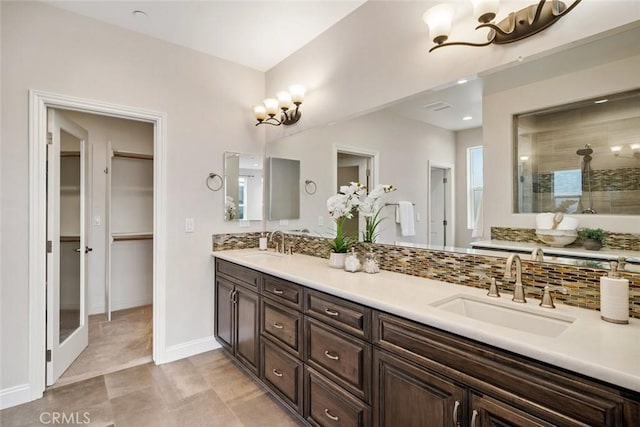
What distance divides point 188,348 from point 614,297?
2.99 m

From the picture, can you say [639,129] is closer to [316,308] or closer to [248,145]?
[316,308]

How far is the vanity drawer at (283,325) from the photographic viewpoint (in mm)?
1854

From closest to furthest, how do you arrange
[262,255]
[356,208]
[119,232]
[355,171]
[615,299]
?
[615,299] < [356,208] < [355,171] < [262,255] < [119,232]

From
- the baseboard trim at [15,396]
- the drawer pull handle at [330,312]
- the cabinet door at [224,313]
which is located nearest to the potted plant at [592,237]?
the drawer pull handle at [330,312]

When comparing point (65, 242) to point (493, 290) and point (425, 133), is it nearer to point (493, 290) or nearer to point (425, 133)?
point (425, 133)

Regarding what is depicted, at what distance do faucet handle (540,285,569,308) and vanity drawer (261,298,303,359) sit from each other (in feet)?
4.02

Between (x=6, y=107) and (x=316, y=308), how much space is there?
8.07ft

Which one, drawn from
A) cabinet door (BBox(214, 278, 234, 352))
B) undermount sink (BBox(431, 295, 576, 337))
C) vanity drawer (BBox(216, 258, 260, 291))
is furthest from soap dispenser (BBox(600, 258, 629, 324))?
cabinet door (BBox(214, 278, 234, 352))

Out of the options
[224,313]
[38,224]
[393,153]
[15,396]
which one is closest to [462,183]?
[393,153]

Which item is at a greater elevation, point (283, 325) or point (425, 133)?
point (425, 133)

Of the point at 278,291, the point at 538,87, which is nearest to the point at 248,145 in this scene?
the point at 278,291

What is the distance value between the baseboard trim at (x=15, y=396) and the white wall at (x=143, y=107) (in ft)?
0.06

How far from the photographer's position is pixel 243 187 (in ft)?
10.3

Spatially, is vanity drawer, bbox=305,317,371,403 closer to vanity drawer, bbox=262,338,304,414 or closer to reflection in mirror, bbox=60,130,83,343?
vanity drawer, bbox=262,338,304,414
